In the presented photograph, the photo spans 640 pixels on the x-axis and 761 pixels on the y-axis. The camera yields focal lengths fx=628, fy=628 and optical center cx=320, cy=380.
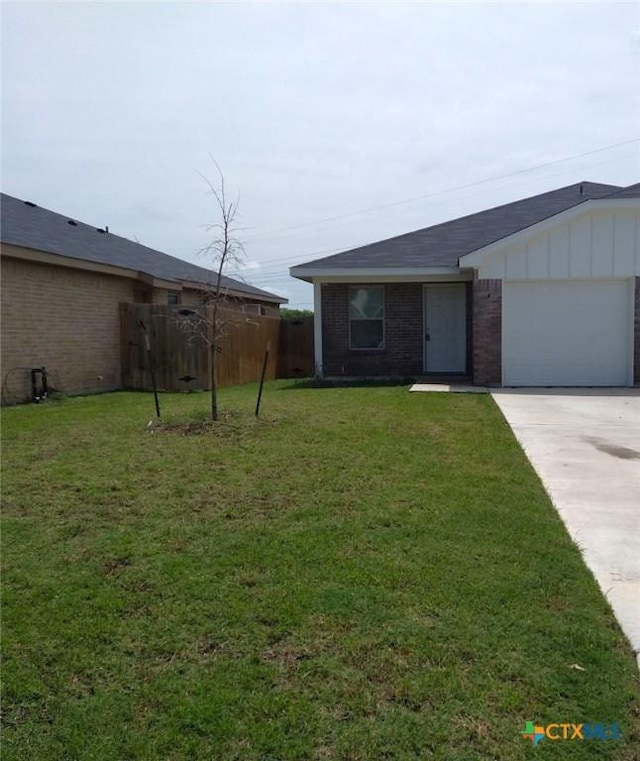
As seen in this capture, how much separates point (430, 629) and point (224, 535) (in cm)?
178

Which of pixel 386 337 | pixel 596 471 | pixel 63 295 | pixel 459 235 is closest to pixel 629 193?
pixel 459 235

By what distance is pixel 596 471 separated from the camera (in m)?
6.12

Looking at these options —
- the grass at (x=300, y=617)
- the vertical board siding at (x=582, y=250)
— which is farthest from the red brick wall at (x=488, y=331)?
the grass at (x=300, y=617)

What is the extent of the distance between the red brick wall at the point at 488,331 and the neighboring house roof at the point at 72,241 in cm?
526

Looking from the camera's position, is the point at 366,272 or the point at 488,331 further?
the point at 366,272

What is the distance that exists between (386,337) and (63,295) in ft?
24.8

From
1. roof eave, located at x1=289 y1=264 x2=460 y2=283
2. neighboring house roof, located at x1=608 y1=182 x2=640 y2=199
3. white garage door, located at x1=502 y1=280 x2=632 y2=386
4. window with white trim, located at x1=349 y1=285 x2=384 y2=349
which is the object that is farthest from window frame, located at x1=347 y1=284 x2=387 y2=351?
neighboring house roof, located at x1=608 y1=182 x2=640 y2=199

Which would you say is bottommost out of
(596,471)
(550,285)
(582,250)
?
(596,471)

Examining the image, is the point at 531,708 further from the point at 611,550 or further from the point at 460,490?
the point at 460,490

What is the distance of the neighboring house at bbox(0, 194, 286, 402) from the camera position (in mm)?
12016

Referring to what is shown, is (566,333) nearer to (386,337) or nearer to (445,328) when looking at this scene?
(445,328)

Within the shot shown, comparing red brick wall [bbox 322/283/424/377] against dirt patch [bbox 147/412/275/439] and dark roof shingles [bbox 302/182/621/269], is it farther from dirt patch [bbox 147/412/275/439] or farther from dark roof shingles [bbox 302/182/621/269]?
dirt patch [bbox 147/412/275/439]

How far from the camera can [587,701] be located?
253 centimetres

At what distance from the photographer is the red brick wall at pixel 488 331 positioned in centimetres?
1305
